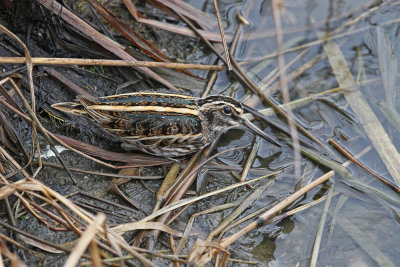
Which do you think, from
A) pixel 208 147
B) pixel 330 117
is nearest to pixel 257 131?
pixel 208 147

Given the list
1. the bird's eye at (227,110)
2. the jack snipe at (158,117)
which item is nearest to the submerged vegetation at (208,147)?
the jack snipe at (158,117)

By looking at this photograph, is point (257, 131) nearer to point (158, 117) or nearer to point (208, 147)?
point (208, 147)

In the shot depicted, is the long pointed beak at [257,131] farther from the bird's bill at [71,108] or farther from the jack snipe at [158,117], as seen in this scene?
the bird's bill at [71,108]

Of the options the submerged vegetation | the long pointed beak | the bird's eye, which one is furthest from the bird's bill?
the long pointed beak

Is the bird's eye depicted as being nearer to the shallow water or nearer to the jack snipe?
the jack snipe

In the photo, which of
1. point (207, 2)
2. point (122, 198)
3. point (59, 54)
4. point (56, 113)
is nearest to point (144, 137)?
point (122, 198)

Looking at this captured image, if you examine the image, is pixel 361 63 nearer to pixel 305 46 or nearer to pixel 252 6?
pixel 305 46

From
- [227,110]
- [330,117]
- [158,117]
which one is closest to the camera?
[158,117]

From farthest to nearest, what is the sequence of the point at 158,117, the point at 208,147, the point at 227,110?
1. the point at 208,147
2. the point at 227,110
3. the point at 158,117
